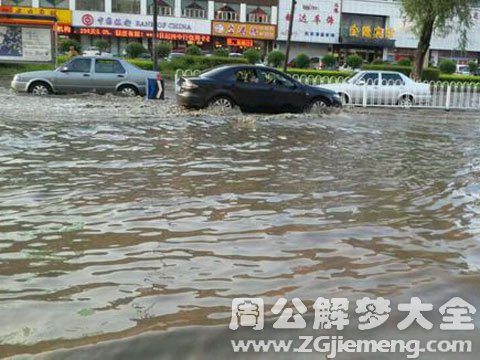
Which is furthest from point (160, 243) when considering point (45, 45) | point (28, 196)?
point (45, 45)

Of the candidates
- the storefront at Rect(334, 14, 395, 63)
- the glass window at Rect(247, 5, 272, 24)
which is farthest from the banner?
the storefront at Rect(334, 14, 395, 63)

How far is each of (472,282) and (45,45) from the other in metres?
22.8

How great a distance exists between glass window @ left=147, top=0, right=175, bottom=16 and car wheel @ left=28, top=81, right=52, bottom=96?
45.4 metres

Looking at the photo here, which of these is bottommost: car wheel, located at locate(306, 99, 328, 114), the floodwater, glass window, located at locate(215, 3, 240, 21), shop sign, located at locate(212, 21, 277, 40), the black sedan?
the floodwater

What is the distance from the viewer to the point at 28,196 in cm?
592

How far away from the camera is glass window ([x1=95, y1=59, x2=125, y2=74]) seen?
17734mm

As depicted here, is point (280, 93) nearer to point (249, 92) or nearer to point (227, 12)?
point (249, 92)

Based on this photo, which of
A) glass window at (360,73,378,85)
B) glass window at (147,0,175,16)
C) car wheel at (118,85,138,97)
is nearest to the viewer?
car wheel at (118,85,138,97)

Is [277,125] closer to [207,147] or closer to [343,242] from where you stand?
[207,147]

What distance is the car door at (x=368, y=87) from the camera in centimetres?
1980

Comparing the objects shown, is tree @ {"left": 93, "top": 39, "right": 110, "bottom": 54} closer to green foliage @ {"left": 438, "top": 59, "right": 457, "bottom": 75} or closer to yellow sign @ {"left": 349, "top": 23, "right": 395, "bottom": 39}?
yellow sign @ {"left": 349, "top": 23, "right": 395, "bottom": 39}

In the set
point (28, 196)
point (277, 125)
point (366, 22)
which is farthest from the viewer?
point (366, 22)

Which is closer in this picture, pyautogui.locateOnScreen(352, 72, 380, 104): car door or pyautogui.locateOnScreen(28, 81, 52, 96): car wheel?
pyautogui.locateOnScreen(28, 81, 52, 96): car wheel

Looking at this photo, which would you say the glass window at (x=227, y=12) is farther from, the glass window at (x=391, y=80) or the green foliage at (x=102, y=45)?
the glass window at (x=391, y=80)
